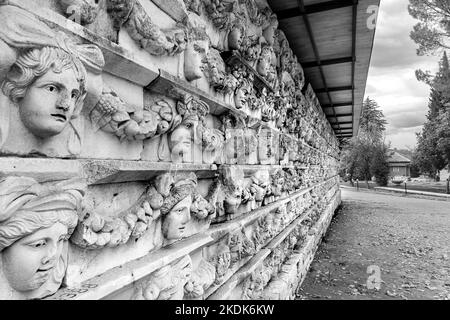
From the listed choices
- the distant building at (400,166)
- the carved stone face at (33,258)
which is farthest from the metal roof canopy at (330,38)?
the distant building at (400,166)

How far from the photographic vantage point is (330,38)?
17.8 feet

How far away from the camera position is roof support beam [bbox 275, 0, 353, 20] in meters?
4.24

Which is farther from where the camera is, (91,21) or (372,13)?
(372,13)

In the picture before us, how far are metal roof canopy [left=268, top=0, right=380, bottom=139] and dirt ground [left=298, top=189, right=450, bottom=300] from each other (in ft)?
14.6

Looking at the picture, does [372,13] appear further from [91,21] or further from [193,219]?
[91,21]

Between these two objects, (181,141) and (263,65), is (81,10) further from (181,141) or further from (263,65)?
(263,65)

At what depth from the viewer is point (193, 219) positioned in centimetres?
244

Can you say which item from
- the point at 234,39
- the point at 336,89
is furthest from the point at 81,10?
the point at 336,89

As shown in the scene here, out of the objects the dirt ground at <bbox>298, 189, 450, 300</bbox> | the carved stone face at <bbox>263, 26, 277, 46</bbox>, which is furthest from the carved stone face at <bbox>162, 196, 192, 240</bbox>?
the dirt ground at <bbox>298, 189, 450, 300</bbox>

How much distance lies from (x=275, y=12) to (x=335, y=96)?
618 cm

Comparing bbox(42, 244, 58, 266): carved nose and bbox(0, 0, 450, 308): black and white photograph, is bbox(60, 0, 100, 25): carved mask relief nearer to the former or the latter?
bbox(0, 0, 450, 308): black and white photograph

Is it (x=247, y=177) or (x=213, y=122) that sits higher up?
(x=213, y=122)
